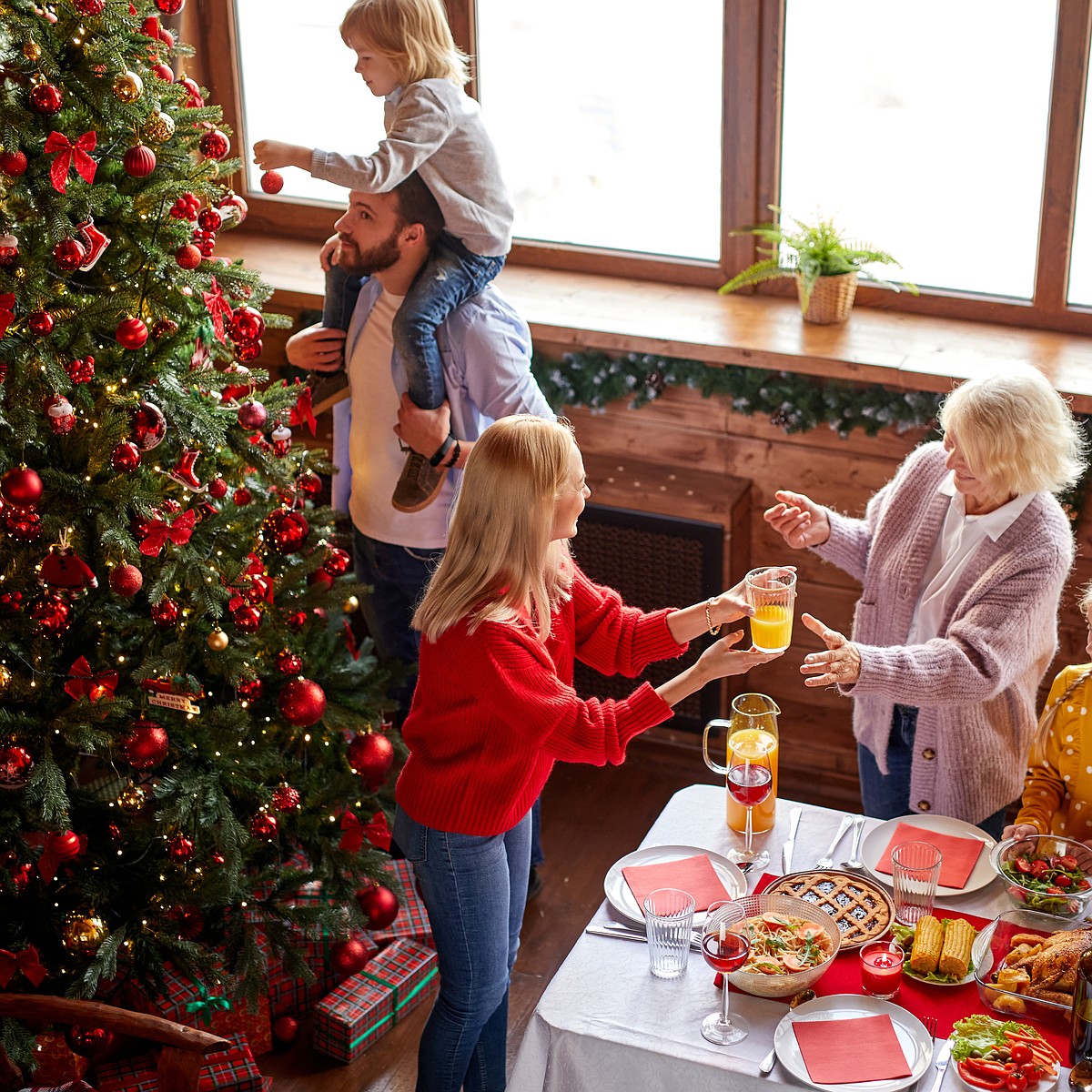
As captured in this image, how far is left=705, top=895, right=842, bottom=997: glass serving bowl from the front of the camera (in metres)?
1.89

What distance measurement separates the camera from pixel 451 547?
82.5 inches

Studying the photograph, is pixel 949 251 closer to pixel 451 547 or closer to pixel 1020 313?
pixel 1020 313

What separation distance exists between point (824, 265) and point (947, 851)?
1.73 m

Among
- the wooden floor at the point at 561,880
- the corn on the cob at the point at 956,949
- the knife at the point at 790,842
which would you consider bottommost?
the wooden floor at the point at 561,880

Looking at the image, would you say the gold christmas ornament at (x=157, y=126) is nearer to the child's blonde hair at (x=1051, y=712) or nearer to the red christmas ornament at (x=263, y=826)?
the red christmas ornament at (x=263, y=826)

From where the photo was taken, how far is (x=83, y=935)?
258 cm

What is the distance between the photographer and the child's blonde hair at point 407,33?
260cm

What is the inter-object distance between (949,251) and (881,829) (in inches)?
70.6

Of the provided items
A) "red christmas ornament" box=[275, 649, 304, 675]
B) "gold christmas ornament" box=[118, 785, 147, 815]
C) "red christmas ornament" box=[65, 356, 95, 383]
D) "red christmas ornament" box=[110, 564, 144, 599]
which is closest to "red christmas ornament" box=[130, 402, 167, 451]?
"red christmas ornament" box=[65, 356, 95, 383]

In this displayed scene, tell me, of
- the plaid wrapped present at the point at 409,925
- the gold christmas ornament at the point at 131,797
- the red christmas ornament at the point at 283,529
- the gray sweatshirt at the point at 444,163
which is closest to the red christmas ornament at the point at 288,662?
the red christmas ornament at the point at 283,529

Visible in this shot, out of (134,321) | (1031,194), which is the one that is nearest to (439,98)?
(134,321)

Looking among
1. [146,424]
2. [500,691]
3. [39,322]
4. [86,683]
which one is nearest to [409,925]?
[86,683]

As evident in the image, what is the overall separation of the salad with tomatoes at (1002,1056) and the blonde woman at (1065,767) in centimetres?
51

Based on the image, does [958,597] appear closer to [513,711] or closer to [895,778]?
A: [895,778]
